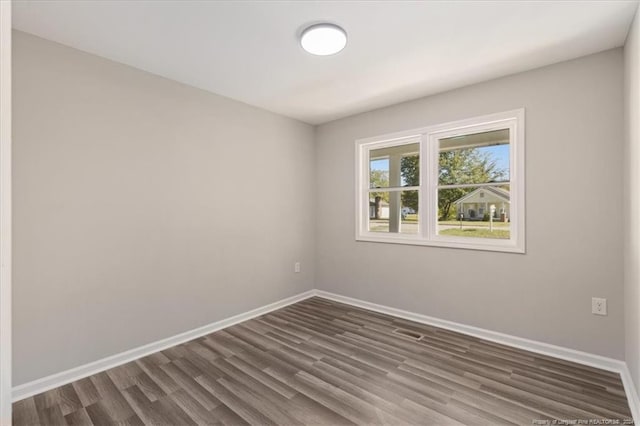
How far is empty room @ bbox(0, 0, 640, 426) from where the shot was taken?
6.63 ft

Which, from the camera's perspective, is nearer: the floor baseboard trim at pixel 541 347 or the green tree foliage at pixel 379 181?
the floor baseboard trim at pixel 541 347

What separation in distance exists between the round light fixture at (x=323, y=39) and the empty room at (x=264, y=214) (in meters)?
0.03

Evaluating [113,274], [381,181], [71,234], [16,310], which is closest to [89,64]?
[71,234]

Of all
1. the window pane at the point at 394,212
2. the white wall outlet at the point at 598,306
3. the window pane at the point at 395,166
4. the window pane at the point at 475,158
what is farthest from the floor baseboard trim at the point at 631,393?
the window pane at the point at 395,166

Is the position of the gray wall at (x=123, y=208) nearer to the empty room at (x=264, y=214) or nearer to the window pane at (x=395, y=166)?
the empty room at (x=264, y=214)

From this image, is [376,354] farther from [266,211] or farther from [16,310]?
[16,310]

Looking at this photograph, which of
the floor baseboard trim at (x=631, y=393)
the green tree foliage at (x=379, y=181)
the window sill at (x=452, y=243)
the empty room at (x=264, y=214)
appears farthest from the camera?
the green tree foliage at (x=379, y=181)

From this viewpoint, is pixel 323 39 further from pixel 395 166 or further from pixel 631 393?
pixel 631 393

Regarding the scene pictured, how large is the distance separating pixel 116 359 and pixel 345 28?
10.3 feet

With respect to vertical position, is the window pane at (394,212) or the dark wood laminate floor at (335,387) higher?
the window pane at (394,212)

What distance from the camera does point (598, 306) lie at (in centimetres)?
246

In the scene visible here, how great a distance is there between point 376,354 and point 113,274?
7.71ft

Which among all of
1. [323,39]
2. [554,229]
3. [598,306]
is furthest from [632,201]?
[323,39]

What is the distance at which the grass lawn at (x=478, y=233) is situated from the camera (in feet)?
9.86
